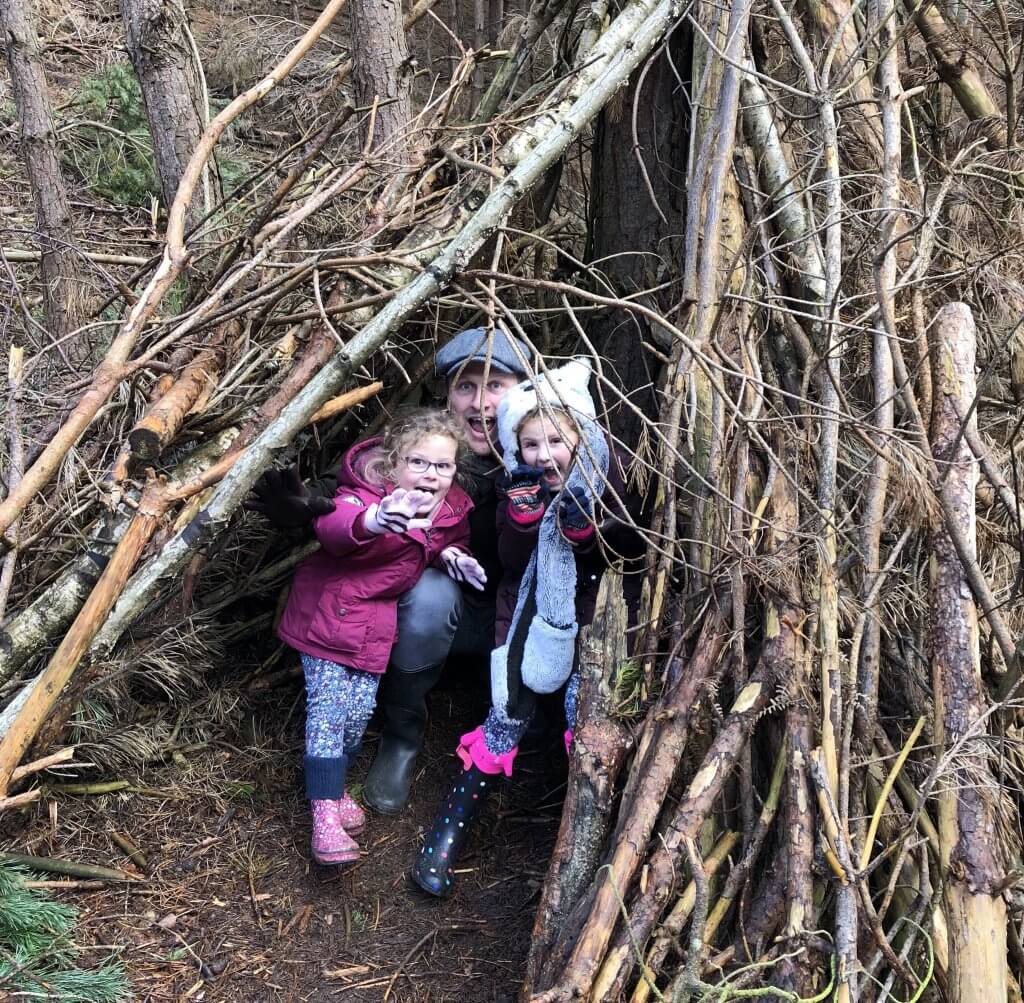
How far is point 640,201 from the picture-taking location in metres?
3.22

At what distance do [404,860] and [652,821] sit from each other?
3.25 feet

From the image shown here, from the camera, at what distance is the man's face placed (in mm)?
2920

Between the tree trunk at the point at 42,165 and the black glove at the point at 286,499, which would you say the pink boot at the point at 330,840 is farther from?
the tree trunk at the point at 42,165

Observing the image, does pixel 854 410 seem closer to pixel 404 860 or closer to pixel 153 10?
pixel 404 860

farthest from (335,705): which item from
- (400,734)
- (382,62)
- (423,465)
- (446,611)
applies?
Result: (382,62)

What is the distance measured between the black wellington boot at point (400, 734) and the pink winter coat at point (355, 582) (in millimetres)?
182

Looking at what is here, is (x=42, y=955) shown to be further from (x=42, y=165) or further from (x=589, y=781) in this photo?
(x=42, y=165)

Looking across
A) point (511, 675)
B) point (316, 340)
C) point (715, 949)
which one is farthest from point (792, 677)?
point (316, 340)

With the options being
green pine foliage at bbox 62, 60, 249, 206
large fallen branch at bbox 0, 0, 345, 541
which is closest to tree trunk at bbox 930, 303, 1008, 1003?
large fallen branch at bbox 0, 0, 345, 541

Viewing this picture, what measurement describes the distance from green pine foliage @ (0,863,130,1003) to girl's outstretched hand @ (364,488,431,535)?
3.84ft

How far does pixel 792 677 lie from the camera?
210cm

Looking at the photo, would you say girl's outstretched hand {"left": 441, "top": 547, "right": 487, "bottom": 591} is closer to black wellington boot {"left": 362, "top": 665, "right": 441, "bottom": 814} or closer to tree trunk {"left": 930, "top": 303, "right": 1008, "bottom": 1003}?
black wellington boot {"left": 362, "top": 665, "right": 441, "bottom": 814}

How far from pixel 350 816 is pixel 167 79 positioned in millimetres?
2612

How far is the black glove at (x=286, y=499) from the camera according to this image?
2.44 meters
